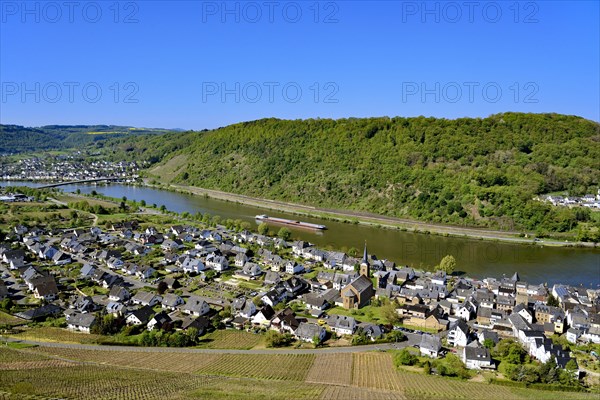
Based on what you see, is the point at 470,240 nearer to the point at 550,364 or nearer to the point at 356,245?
the point at 356,245

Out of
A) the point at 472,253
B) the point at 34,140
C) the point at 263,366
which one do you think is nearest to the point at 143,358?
the point at 263,366

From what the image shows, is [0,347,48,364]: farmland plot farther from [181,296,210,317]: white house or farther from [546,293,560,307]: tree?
[546,293,560,307]: tree

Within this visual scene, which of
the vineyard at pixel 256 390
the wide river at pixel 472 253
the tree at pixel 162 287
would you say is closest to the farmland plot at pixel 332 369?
the vineyard at pixel 256 390

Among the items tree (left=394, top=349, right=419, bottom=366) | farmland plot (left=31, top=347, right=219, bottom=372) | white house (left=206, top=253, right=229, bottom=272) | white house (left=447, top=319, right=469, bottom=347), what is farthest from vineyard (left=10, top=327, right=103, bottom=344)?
white house (left=447, top=319, right=469, bottom=347)

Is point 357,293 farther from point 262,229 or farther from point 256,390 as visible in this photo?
point 262,229

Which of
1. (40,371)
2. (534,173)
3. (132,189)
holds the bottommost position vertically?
(40,371)

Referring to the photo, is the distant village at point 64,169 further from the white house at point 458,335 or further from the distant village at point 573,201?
the white house at point 458,335

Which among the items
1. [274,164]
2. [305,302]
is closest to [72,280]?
[305,302]

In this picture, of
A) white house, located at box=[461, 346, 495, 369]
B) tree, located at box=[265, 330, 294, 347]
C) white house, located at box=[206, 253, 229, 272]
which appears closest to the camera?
white house, located at box=[461, 346, 495, 369]
